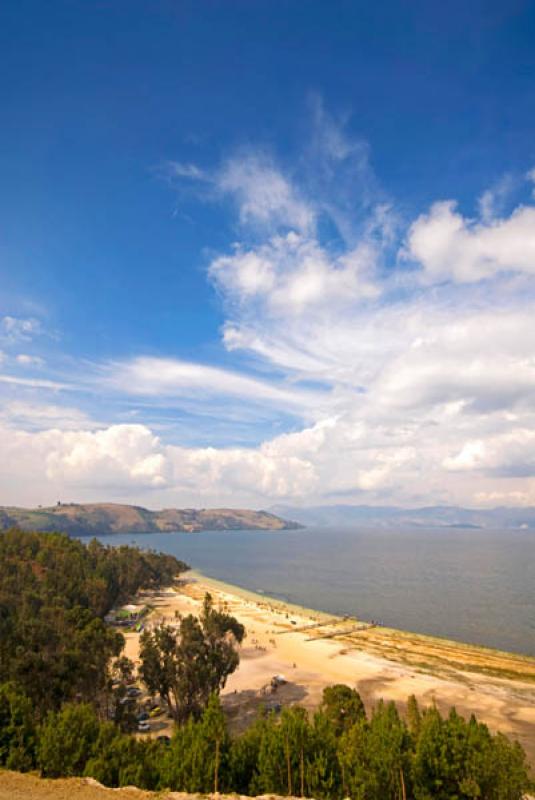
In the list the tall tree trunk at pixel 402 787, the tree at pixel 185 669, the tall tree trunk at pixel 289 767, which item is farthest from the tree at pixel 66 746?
the tree at pixel 185 669

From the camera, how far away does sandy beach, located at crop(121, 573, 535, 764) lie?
58.8m

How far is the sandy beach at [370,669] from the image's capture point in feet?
193

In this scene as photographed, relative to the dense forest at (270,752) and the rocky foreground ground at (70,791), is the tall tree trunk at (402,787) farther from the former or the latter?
the rocky foreground ground at (70,791)

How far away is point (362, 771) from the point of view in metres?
26.5

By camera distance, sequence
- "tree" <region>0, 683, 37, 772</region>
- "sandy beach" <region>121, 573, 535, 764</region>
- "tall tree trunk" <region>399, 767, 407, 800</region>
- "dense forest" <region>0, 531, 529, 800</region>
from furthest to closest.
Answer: "sandy beach" <region>121, 573, 535, 764</region>
"tree" <region>0, 683, 37, 772</region>
"dense forest" <region>0, 531, 529, 800</region>
"tall tree trunk" <region>399, 767, 407, 800</region>

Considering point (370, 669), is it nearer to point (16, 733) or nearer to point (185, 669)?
point (185, 669)

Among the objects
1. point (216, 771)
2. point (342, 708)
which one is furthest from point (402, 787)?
point (342, 708)

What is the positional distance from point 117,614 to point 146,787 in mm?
98272

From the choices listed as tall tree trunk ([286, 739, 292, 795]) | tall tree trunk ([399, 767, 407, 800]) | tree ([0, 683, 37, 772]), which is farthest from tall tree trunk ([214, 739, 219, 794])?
tree ([0, 683, 37, 772])

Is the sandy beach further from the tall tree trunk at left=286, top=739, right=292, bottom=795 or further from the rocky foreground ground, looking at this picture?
the rocky foreground ground

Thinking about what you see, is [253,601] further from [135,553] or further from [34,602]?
[34,602]

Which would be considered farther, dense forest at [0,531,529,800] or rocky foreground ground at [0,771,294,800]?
dense forest at [0,531,529,800]

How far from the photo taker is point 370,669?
7600cm

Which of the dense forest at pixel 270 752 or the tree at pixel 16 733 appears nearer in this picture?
the dense forest at pixel 270 752
